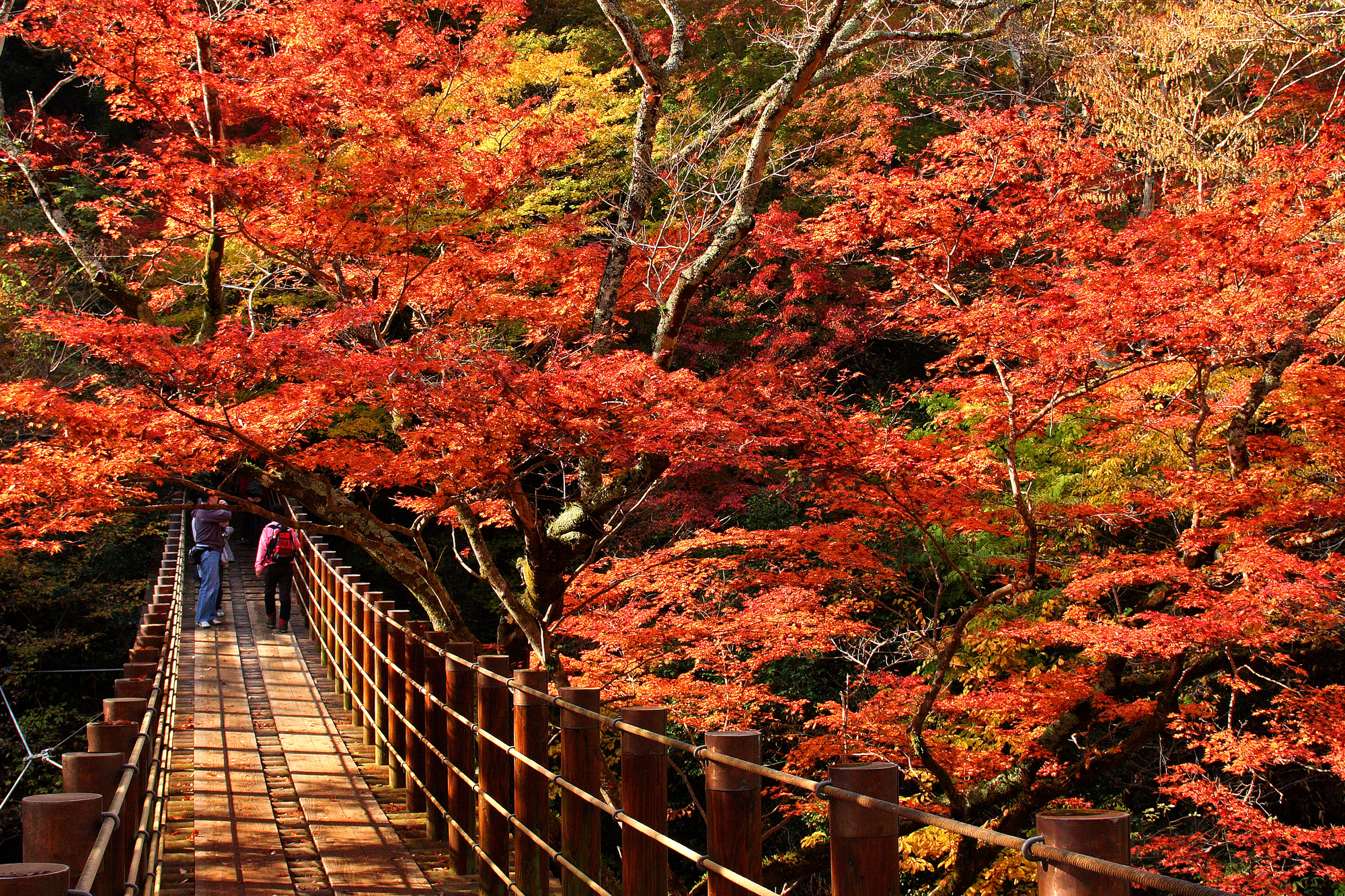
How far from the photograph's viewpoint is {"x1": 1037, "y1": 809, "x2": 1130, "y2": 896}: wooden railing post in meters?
1.41

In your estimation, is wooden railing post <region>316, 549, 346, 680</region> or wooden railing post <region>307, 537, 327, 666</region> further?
wooden railing post <region>307, 537, 327, 666</region>

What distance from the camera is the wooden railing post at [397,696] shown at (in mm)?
5328

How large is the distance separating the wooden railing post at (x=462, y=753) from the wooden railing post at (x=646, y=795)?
58.7 inches

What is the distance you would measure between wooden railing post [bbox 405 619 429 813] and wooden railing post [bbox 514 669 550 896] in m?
1.36

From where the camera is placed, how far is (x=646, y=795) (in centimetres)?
280

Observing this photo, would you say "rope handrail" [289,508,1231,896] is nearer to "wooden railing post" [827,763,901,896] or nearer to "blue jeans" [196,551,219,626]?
"wooden railing post" [827,763,901,896]

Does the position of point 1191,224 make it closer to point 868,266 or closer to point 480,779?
point 480,779

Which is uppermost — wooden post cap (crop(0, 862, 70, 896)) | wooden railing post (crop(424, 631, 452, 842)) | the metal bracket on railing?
wooden post cap (crop(0, 862, 70, 896))

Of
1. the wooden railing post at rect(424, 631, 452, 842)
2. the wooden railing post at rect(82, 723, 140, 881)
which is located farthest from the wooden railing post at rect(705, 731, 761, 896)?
the wooden railing post at rect(424, 631, 452, 842)

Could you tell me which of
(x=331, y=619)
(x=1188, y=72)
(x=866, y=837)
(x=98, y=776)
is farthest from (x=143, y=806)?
(x=1188, y=72)

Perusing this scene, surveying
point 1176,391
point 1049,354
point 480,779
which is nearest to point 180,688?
point 480,779

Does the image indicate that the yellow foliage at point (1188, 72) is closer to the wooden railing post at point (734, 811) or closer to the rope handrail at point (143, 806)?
the wooden railing post at point (734, 811)

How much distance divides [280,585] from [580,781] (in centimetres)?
867

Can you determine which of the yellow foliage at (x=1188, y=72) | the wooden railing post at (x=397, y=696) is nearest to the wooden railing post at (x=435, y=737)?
the wooden railing post at (x=397, y=696)
